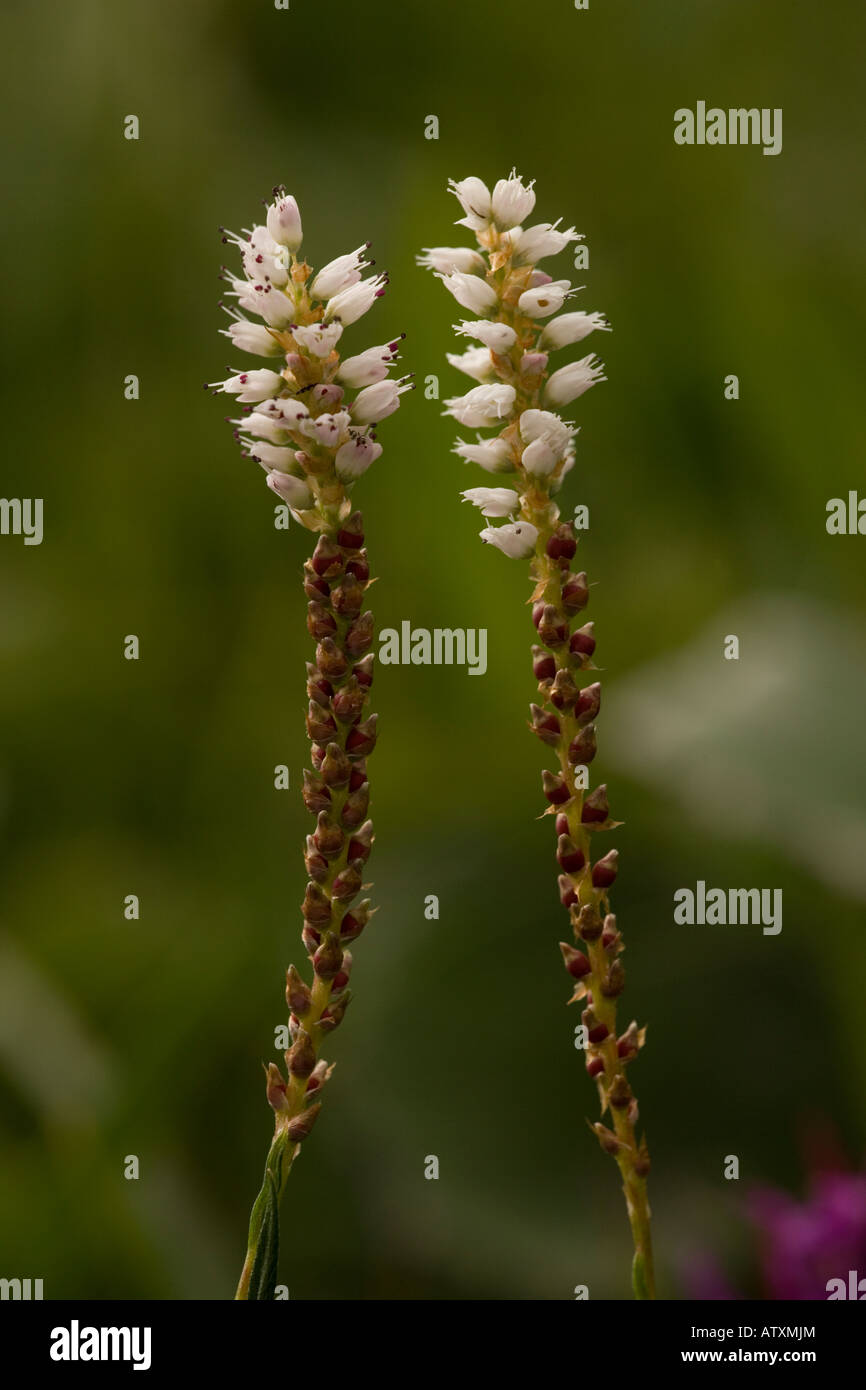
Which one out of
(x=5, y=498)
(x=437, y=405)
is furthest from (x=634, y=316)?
(x=5, y=498)

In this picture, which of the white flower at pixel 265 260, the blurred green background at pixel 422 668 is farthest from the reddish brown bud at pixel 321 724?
the blurred green background at pixel 422 668

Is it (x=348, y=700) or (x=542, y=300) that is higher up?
(x=542, y=300)

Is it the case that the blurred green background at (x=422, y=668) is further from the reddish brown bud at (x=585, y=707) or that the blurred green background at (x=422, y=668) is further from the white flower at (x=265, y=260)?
the white flower at (x=265, y=260)

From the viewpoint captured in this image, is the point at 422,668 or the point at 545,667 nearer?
the point at 545,667

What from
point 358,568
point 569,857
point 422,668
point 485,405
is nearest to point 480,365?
point 485,405

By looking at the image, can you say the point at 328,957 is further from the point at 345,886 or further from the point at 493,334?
the point at 493,334

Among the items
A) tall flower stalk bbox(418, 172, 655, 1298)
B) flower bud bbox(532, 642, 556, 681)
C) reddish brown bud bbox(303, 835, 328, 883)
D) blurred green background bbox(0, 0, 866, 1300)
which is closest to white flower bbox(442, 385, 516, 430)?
tall flower stalk bbox(418, 172, 655, 1298)

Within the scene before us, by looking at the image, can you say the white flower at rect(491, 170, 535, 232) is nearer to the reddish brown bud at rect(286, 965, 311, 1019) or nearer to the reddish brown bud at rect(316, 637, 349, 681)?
the reddish brown bud at rect(316, 637, 349, 681)
